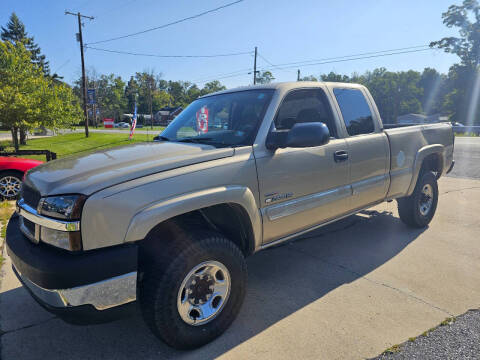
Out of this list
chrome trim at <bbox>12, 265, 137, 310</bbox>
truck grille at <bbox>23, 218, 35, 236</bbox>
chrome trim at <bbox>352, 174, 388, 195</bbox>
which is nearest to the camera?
chrome trim at <bbox>12, 265, 137, 310</bbox>

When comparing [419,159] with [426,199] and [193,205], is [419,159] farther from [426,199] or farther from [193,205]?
[193,205]

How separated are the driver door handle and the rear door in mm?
100

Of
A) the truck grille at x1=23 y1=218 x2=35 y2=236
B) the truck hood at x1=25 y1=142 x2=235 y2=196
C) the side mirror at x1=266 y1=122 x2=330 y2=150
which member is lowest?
the truck grille at x1=23 y1=218 x2=35 y2=236

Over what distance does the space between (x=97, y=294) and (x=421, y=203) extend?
4564 mm

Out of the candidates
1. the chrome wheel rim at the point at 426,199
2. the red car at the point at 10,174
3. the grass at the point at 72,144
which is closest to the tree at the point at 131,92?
the grass at the point at 72,144

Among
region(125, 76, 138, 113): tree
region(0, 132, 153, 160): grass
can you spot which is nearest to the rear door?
region(0, 132, 153, 160): grass

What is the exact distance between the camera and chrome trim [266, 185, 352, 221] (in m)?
2.84

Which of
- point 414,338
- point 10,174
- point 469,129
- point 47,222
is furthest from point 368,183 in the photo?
point 469,129

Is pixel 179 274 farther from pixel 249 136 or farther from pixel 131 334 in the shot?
pixel 249 136

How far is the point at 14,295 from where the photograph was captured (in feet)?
10.5

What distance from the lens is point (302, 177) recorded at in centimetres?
300

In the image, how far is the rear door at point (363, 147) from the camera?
3596mm

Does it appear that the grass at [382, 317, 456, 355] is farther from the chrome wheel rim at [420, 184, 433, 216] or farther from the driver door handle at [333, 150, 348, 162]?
the chrome wheel rim at [420, 184, 433, 216]

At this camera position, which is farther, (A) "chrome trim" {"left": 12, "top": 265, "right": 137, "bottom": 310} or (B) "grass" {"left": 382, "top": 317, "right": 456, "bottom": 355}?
(B) "grass" {"left": 382, "top": 317, "right": 456, "bottom": 355}
